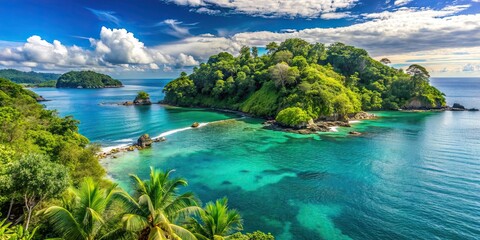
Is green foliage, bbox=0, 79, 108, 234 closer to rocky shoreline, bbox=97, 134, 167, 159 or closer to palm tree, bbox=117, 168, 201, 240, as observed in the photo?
palm tree, bbox=117, 168, 201, 240

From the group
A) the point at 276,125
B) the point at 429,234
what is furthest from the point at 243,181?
the point at 276,125

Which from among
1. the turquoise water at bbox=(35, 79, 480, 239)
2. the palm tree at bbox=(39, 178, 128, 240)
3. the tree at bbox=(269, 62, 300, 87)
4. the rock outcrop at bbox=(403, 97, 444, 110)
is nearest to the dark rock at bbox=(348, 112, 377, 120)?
the turquoise water at bbox=(35, 79, 480, 239)

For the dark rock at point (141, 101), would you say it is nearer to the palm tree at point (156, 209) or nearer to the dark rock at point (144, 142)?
the dark rock at point (144, 142)

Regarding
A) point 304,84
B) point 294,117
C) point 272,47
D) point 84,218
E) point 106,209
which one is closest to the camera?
point 84,218

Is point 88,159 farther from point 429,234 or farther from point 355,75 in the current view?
point 355,75

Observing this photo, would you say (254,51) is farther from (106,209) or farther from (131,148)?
(106,209)

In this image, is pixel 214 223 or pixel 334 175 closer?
pixel 214 223

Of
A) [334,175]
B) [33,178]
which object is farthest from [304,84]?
[33,178]
